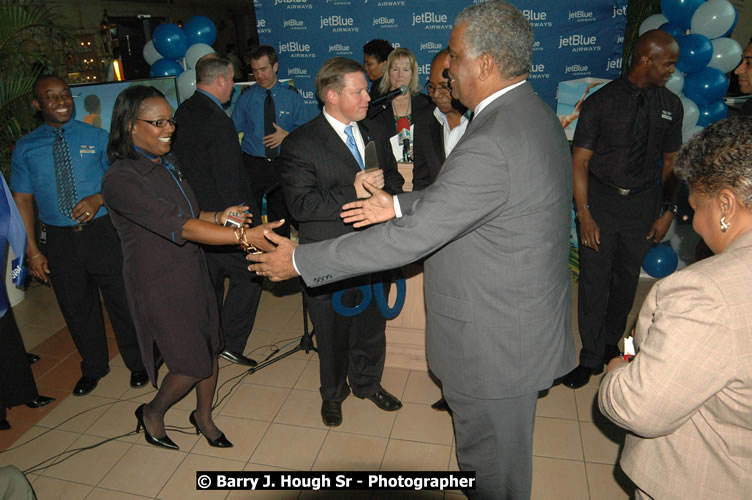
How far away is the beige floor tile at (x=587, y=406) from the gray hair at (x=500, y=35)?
86.8 inches

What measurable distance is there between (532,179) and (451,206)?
10.9 inches

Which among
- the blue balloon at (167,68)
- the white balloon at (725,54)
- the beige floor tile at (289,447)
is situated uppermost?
the blue balloon at (167,68)

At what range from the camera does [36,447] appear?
2.96 meters

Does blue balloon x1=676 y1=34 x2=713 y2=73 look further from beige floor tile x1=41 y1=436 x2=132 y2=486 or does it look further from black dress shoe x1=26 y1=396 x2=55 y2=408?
black dress shoe x1=26 y1=396 x2=55 y2=408

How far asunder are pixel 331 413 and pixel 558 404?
1.40 meters

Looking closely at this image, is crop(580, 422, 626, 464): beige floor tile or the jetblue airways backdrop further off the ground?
the jetblue airways backdrop

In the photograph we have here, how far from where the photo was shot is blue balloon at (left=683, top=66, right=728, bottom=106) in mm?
4387

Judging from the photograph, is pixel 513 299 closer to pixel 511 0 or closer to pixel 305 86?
pixel 511 0

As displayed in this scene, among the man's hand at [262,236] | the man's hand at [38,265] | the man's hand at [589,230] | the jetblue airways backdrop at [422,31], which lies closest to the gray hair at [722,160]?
the man's hand at [262,236]

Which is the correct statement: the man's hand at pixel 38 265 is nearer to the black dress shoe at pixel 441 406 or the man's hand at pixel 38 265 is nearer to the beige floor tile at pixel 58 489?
the beige floor tile at pixel 58 489

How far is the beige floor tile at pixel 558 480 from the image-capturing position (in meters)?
2.49

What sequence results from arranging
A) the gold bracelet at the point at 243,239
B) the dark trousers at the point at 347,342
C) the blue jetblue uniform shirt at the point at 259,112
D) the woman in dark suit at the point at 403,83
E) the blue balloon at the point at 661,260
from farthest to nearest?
the blue jetblue uniform shirt at the point at 259,112, the blue balloon at the point at 661,260, the woman in dark suit at the point at 403,83, the dark trousers at the point at 347,342, the gold bracelet at the point at 243,239

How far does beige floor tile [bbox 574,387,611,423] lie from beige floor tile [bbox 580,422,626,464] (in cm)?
5

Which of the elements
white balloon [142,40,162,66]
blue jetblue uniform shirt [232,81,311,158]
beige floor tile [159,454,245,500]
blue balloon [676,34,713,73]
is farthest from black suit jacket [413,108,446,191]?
white balloon [142,40,162,66]
